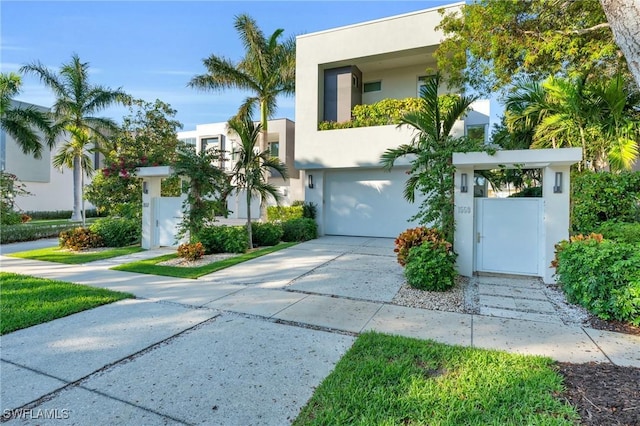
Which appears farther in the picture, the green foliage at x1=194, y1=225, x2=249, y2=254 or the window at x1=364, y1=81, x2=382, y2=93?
the window at x1=364, y1=81, x2=382, y2=93

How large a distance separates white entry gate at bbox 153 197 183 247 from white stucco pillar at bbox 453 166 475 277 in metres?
8.23

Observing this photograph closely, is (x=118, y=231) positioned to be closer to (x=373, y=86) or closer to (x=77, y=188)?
(x=373, y=86)

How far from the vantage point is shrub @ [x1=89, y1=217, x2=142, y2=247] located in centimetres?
1080

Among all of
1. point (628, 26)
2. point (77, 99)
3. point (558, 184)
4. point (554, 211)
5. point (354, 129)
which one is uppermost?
point (77, 99)

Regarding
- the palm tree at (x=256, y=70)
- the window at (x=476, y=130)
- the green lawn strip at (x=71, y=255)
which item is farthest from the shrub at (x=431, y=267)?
the palm tree at (x=256, y=70)

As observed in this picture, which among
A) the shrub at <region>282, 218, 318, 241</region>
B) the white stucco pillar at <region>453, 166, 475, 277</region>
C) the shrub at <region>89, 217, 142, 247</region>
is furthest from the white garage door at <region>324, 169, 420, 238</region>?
the shrub at <region>89, 217, 142, 247</region>

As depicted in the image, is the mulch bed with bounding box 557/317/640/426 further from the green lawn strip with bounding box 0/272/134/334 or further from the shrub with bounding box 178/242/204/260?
the shrub with bounding box 178/242/204/260

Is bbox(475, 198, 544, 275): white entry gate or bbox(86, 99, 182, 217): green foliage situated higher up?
bbox(86, 99, 182, 217): green foliage

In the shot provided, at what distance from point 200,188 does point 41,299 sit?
453 cm

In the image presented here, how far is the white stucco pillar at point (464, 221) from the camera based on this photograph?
6695 mm

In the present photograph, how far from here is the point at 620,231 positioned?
558 centimetres

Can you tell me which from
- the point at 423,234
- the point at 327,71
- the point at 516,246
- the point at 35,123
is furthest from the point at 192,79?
the point at 516,246

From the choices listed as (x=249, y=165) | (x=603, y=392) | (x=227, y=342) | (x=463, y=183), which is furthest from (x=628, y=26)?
(x=249, y=165)

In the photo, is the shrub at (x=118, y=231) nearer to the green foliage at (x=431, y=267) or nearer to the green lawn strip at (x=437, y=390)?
the green foliage at (x=431, y=267)
